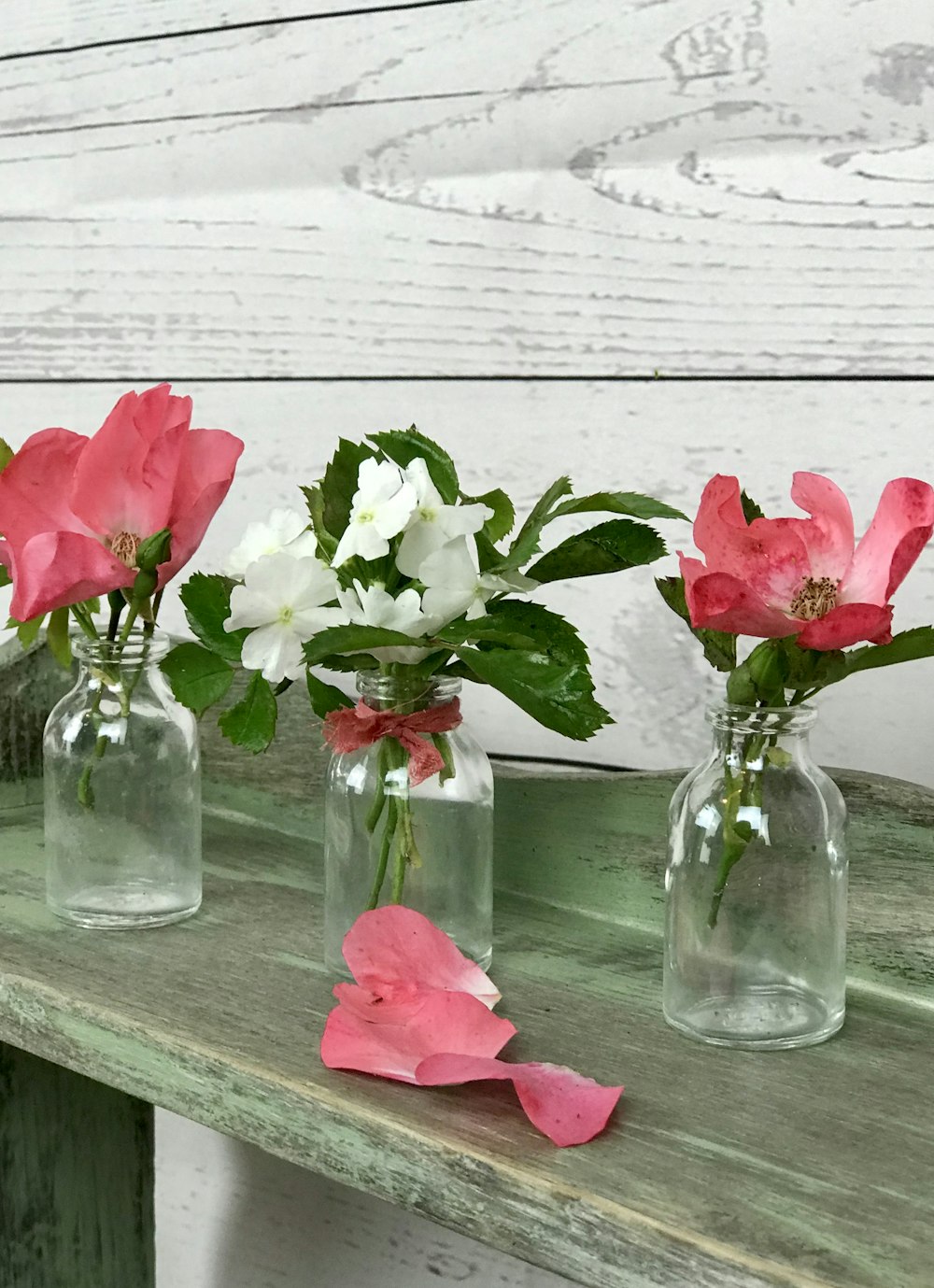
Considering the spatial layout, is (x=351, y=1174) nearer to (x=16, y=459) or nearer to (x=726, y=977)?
(x=726, y=977)

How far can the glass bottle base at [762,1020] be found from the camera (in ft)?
1.75

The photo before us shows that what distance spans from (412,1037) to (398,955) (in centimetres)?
4

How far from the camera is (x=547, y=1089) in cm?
46

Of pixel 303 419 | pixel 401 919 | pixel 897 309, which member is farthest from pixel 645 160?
pixel 401 919

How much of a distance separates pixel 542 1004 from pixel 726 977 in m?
0.08

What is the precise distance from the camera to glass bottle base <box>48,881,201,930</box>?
665 mm

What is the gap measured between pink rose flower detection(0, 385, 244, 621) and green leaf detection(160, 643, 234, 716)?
54 millimetres

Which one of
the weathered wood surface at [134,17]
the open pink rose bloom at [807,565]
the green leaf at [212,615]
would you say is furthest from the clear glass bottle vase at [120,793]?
the weathered wood surface at [134,17]

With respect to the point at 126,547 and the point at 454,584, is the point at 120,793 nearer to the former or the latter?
the point at 126,547

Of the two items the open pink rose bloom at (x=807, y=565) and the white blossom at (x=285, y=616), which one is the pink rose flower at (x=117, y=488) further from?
the open pink rose bloom at (x=807, y=565)

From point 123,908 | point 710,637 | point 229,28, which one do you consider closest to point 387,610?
point 710,637

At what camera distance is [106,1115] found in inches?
32.1

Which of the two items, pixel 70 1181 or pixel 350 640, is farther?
pixel 70 1181

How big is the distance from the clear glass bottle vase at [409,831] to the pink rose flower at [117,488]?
120 millimetres
